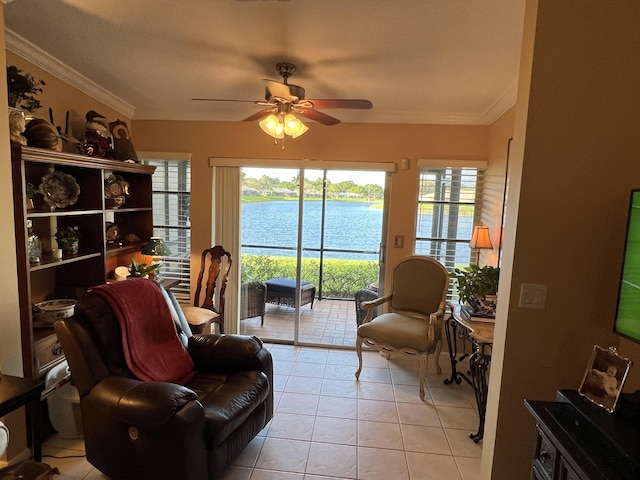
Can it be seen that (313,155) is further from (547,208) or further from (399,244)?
(547,208)

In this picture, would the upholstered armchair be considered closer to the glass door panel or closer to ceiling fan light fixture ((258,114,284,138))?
the glass door panel

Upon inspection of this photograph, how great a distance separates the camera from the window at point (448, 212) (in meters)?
3.68

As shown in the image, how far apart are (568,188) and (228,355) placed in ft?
7.03

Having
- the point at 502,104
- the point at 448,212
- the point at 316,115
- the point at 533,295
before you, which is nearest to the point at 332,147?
the point at 316,115

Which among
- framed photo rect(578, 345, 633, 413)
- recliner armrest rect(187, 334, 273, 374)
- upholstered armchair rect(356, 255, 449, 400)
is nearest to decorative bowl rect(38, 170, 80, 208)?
recliner armrest rect(187, 334, 273, 374)

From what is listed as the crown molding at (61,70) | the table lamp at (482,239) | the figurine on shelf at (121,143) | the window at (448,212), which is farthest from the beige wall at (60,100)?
the table lamp at (482,239)

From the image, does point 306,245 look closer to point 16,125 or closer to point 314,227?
point 314,227

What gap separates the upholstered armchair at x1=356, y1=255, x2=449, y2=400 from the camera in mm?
3088

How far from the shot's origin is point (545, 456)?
134 centimetres

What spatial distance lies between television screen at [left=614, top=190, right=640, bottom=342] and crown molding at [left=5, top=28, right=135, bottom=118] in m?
3.05

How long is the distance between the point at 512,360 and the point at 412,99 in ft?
7.79

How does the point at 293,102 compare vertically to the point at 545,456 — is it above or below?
above

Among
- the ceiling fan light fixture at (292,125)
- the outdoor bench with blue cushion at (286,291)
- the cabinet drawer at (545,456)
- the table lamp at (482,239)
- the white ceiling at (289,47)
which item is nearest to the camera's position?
the cabinet drawer at (545,456)

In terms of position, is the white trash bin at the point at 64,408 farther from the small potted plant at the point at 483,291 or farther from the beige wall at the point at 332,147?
the small potted plant at the point at 483,291
